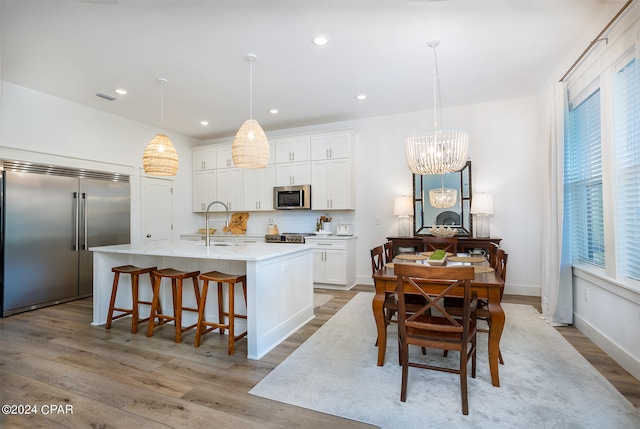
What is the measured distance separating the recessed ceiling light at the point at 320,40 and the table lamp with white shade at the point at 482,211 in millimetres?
3141

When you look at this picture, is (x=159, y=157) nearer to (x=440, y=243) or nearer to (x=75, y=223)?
(x=75, y=223)

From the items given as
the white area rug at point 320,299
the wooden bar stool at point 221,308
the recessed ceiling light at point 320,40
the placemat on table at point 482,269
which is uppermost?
the recessed ceiling light at point 320,40

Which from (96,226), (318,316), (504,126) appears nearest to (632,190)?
(504,126)

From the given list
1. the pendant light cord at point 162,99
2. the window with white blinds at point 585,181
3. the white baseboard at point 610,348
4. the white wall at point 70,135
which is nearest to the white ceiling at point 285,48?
the pendant light cord at point 162,99

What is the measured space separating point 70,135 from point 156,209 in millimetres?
1782

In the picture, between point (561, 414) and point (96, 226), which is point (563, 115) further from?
point (96, 226)

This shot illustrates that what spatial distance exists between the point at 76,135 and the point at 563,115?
6.34m

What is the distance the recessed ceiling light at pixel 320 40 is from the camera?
9.66 feet

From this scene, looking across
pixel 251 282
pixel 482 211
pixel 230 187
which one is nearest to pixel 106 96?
pixel 230 187

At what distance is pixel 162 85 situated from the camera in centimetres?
402

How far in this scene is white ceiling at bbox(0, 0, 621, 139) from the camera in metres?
2.58

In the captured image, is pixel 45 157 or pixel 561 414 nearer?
pixel 561 414

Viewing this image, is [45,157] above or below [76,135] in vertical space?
below

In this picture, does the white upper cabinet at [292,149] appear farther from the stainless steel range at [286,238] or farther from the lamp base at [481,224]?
the lamp base at [481,224]
